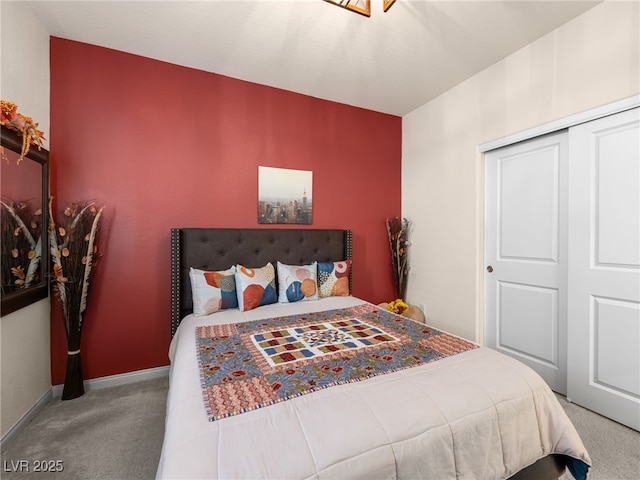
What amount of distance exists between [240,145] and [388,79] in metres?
1.62

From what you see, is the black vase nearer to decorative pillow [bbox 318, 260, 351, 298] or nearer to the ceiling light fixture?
decorative pillow [bbox 318, 260, 351, 298]

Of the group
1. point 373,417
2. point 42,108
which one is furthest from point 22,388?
point 373,417

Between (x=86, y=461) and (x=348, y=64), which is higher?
(x=348, y=64)

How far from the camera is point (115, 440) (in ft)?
5.80

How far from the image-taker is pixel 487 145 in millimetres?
2734

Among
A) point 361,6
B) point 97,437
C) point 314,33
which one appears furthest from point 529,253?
point 97,437

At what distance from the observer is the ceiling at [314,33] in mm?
1979

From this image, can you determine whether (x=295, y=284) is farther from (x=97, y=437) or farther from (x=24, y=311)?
(x=24, y=311)

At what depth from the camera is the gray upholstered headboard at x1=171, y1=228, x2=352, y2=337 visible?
248cm

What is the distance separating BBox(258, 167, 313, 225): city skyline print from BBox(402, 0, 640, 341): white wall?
138 cm

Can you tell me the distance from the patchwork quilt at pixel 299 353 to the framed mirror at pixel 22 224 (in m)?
1.15

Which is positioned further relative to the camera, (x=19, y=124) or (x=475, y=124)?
(x=475, y=124)

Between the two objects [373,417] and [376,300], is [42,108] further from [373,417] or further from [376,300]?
[376,300]

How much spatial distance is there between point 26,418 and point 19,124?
6.16 ft
